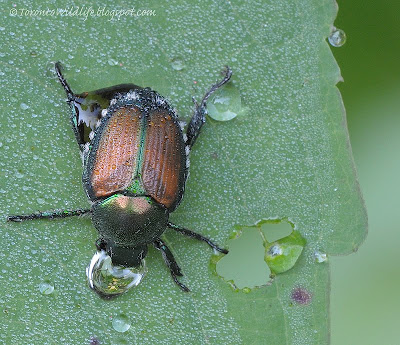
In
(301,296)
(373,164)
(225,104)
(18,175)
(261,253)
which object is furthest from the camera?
(373,164)

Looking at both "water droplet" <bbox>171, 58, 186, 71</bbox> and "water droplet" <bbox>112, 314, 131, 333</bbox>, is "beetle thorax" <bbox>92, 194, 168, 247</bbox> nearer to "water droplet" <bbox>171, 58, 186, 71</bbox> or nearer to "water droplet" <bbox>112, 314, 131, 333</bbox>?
"water droplet" <bbox>112, 314, 131, 333</bbox>

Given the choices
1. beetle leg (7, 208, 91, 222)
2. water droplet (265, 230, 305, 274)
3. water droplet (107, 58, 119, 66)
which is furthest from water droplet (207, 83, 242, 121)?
beetle leg (7, 208, 91, 222)

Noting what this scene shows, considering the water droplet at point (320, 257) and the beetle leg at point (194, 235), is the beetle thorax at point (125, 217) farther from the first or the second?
the water droplet at point (320, 257)

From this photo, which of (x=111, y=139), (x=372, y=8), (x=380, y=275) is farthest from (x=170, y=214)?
(x=372, y=8)

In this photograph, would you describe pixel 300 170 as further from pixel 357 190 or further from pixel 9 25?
pixel 9 25

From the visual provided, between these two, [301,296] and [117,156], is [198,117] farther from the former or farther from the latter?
[301,296]

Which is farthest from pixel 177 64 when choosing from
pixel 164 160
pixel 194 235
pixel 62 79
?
pixel 194 235

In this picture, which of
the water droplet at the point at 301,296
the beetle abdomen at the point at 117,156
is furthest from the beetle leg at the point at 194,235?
the water droplet at the point at 301,296
